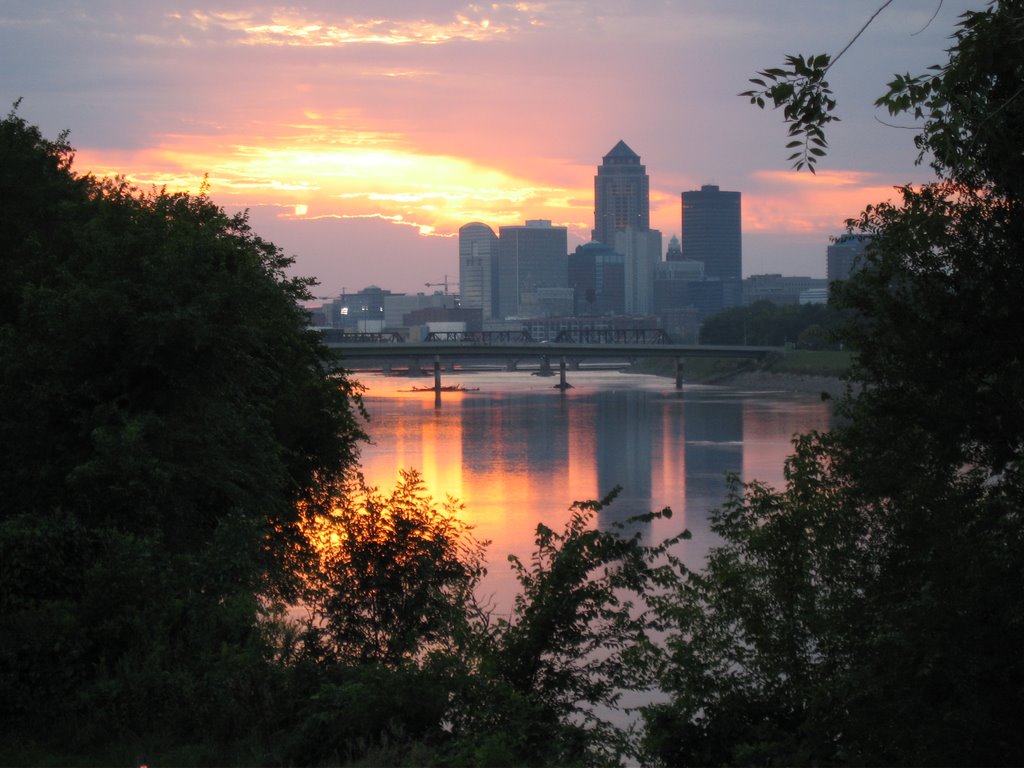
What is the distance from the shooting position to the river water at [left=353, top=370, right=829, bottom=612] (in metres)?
29.6

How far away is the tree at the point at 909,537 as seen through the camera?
8523mm

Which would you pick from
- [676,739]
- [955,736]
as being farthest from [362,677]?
[955,736]

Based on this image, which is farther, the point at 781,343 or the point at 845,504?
the point at 781,343

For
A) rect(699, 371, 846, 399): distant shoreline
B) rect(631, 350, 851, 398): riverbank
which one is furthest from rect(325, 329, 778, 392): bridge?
rect(699, 371, 846, 399): distant shoreline

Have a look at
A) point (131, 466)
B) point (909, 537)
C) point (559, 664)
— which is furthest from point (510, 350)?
point (909, 537)

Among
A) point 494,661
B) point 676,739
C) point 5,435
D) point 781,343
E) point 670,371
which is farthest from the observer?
point 670,371

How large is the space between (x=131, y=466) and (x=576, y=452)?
37723mm

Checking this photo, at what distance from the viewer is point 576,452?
4844 cm

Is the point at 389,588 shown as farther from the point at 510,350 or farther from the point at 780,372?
the point at 780,372

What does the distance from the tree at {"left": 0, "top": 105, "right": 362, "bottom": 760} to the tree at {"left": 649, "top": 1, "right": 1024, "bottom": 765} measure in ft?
13.6

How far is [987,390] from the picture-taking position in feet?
32.4

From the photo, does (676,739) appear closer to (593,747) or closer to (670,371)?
(593,747)

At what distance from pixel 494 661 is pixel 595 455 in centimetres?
3757

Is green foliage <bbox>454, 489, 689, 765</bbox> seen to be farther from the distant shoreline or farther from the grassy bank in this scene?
the grassy bank
